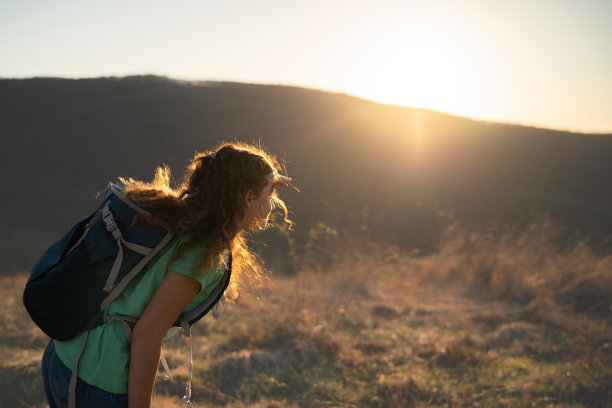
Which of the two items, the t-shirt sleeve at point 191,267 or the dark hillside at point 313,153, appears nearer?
the t-shirt sleeve at point 191,267

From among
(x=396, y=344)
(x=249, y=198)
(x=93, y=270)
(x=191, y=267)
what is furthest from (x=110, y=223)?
(x=396, y=344)

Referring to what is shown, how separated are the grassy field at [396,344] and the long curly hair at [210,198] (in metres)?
2.81

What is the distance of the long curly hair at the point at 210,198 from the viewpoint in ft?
4.62

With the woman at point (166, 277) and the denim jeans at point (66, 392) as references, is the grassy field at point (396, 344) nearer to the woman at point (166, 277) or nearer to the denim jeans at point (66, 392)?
the denim jeans at point (66, 392)

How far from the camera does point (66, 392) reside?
1.41 metres

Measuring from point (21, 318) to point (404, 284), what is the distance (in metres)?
6.47

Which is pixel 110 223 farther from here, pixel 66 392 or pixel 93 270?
pixel 66 392

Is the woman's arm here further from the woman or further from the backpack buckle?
the backpack buckle

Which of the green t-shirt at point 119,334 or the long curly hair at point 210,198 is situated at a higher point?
the long curly hair at point 210,198

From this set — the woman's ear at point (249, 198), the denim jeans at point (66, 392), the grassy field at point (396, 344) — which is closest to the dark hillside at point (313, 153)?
the grassy field at point (396, 344)

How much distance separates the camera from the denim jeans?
1386 millimetres

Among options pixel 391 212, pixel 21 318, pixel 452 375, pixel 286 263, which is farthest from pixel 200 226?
pixel 391 212

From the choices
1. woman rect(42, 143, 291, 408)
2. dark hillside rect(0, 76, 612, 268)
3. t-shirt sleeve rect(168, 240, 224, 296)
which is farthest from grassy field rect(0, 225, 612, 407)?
dark hillside rect(0, 76, 612, 268)

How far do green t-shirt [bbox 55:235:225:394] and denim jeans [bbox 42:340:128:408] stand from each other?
0.02 meters
